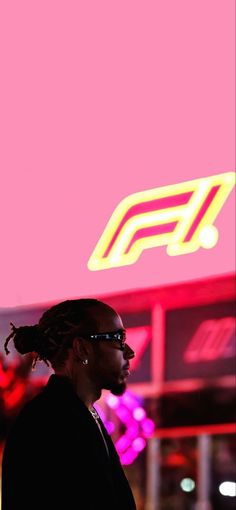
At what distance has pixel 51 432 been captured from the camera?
2.42m

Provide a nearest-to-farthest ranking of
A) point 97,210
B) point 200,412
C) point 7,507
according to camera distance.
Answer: point 7,507
point 200,412
point 97,210

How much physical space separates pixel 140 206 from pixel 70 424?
8.42 metres

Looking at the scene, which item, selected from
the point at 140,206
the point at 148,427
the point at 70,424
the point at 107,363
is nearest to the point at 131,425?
the point at 148,427

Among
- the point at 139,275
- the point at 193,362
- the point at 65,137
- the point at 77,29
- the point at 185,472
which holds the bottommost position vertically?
the point at 185,472

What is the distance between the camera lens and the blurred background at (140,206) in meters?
10.3

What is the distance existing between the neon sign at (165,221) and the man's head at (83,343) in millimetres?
7727

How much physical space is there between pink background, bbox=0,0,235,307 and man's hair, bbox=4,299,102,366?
7725 millimetres

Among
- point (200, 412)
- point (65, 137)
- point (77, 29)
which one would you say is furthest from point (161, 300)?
point (77, 29)

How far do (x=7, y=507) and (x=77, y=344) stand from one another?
1.40ft

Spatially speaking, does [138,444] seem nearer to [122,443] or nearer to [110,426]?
[122,443]

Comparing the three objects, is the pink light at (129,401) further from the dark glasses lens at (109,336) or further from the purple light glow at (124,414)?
the dark glasses lens at (109,336)

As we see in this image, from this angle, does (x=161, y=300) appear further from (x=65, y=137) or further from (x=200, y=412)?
(x=65, y=137)

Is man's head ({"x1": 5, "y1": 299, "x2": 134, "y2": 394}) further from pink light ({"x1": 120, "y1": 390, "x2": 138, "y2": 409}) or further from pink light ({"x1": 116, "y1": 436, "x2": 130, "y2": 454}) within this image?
pink light ({"x1": 120, "y1": 390, "x2": 138, "y2": 409})

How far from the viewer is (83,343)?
2.58 meters
